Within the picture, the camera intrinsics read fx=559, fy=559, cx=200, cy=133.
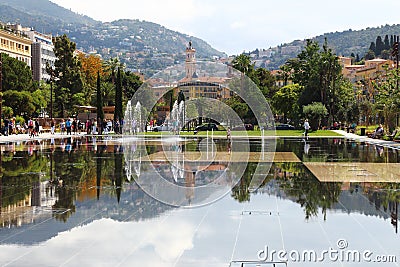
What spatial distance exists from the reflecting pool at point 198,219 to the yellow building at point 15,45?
224 ft

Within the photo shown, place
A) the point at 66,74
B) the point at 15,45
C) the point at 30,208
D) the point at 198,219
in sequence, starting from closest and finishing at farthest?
the point at 198,219, the point at 30,208, the point at 66,74, the point at 15,45

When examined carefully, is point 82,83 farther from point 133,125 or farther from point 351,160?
point 351,160

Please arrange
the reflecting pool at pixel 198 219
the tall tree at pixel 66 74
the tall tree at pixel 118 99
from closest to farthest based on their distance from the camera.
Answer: the reflecting pool at pixel 198 219 < the tall tree at pixel 118 99 < the tall tree at pixel 66 74

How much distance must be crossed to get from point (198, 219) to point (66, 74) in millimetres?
57805

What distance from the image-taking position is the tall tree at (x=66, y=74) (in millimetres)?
63156

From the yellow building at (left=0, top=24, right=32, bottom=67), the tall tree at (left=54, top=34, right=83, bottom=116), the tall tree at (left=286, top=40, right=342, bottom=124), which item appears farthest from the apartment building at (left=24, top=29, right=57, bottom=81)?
the tall tree at (left=286, top=40, right=342, bottom=124)

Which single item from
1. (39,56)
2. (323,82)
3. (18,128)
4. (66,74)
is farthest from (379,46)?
(18,128)

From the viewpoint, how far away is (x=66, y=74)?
6378 centimetres

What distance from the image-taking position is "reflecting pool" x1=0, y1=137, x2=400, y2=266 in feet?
21.0

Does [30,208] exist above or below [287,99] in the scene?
below

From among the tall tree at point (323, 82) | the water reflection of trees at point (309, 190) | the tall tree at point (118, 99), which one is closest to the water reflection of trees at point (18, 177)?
the water reflection of trees at point (309, 190)

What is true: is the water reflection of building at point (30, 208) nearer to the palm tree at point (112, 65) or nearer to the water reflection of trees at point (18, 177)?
the water reflection of trees at point (18, 177)

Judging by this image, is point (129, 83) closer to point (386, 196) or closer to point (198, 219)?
point (386, 196)

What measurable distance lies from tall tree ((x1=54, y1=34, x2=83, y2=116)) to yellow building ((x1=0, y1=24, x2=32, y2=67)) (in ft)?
53.5
